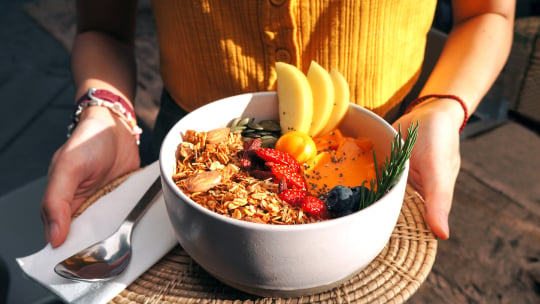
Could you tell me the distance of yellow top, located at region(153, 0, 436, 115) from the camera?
70cm

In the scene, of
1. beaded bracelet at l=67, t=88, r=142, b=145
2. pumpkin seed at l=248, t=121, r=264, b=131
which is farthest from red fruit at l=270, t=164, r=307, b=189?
beaded bracelet at l=67, t=88, r=142, b=145

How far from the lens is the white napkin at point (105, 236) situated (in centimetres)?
50

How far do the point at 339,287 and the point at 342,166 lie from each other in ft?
0.51

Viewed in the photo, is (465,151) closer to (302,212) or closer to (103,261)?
(302,212)

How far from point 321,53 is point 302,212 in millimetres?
338

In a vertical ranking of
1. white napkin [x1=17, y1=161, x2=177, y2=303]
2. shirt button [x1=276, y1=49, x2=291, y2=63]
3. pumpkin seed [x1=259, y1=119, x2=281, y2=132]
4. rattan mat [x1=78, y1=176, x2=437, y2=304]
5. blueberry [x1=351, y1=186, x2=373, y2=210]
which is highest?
shirt button [x1=276, y1=49, x2=291, y2=63]

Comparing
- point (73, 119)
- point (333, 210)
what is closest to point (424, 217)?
point (333, 210)

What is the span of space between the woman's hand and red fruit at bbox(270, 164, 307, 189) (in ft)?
0.52

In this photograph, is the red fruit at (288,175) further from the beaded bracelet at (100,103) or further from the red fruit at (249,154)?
the beaded bracelet at (100,103)

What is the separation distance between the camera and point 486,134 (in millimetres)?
1262

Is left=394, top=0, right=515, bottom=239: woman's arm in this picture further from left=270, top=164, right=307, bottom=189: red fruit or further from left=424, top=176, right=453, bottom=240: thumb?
left=270, top=164, right=307, bottom=189: red fruit

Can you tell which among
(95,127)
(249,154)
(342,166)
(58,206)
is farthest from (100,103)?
(342,166)

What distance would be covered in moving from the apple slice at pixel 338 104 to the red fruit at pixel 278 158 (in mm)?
100

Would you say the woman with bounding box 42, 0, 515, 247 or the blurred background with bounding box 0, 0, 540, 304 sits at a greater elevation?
the woman with bounding box 42, 0, 515, 247
